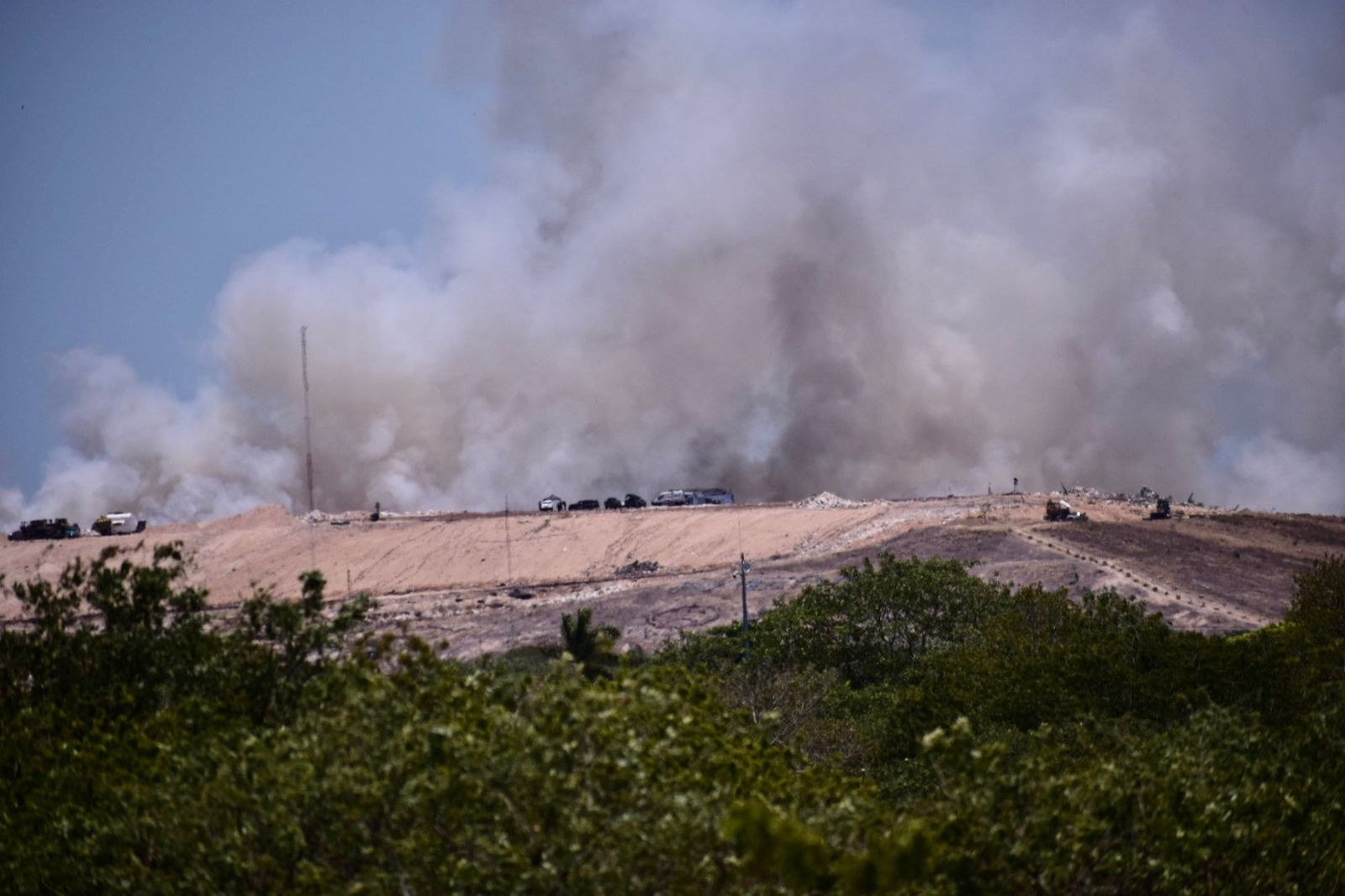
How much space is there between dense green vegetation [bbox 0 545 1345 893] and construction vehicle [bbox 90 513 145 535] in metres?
92.2

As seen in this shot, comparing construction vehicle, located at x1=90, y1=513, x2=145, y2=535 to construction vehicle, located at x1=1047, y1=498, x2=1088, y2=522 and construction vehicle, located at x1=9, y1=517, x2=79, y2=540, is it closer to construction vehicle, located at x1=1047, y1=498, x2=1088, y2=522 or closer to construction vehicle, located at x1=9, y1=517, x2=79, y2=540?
construction vehicle, located at x1=9, y1=517, x2=79, y2=540

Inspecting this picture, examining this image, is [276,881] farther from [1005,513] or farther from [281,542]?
[281,542]

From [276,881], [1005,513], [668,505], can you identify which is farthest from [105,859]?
[668,505]

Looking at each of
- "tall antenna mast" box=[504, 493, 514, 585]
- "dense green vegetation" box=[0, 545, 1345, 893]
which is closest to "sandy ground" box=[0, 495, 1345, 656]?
"tall antenna mast" box=[504, 493, 514, 585]

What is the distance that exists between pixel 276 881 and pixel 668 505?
9739 centimetres

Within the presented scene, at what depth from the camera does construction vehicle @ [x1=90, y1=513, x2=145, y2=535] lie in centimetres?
11412

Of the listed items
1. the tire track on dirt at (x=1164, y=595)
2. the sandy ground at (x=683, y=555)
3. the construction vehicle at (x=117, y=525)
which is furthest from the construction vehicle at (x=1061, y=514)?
the construction vehicle at (x=117, y=525)

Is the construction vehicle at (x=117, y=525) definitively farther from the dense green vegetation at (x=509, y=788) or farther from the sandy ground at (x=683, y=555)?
the dense green vegetation at (x=509, y=788)

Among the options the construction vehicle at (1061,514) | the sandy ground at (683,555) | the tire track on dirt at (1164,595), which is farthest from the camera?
the construction vehicle at (1061,514)

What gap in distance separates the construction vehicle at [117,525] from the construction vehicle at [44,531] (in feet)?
5.88

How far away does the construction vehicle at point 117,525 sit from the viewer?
4493 inches

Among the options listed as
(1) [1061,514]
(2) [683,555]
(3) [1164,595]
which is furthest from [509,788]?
(2) [683,555]

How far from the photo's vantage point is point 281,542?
112375 mm

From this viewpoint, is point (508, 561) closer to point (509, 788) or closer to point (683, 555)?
point (683, 555)
